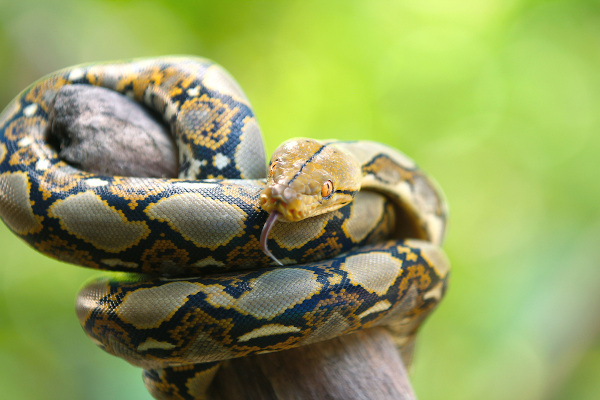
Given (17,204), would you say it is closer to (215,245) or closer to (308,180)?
(215,245)

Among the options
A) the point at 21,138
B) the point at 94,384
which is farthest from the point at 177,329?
the point at 94,384

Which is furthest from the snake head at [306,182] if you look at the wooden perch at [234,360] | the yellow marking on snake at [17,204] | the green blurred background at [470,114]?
the green blurred background at [470,114]

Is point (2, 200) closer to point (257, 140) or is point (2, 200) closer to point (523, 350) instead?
point (257, 140)

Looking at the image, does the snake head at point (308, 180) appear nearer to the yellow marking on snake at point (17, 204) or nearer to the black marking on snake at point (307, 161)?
the black marking on snake at point (307, 161)

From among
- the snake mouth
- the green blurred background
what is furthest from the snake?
the green blurred background

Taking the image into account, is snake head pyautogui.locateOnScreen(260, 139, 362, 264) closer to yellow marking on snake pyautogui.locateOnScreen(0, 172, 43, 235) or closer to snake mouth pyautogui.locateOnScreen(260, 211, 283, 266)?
snake mouth pyautogui.locateOnScreen(260, 211, 283, 266)

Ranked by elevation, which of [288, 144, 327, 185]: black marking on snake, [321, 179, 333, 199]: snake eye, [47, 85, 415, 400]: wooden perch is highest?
[288, 144, 327, 185]: black marking on snake
